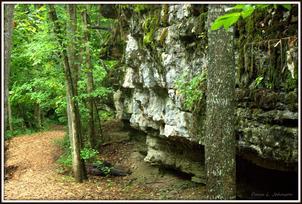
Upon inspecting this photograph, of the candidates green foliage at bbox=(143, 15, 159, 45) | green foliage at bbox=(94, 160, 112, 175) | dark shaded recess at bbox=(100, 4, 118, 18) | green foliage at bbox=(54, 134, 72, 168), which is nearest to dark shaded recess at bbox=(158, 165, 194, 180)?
green foliage at bbox=(94, 160, 112, 175)

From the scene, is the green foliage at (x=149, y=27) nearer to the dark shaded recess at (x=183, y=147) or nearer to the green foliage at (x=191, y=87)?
the green foliage at (x=191, y=87)

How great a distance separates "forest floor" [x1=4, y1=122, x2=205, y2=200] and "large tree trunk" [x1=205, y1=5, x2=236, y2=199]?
482cm

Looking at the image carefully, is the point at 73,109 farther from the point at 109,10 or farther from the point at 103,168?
the point at 109,10

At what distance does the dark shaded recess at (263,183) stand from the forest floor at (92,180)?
1315 millimetres

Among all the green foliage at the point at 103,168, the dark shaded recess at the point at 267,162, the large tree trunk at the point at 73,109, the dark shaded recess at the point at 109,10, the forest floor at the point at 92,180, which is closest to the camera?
the dark shaded recess at the point at 267,162

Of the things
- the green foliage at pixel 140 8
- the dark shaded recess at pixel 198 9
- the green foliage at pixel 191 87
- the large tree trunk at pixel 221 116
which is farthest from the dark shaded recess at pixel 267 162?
the green foliage at pixel 140 8

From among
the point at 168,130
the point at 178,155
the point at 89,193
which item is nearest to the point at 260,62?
the point at 168,130

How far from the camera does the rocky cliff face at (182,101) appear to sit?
6.41 metres

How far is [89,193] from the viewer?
9922 mm

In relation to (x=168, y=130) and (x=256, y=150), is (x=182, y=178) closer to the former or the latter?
(x=168, y=130)

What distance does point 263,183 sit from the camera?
9.00 metres

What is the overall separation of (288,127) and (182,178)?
623 centimetres

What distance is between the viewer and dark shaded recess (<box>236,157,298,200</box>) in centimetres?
821

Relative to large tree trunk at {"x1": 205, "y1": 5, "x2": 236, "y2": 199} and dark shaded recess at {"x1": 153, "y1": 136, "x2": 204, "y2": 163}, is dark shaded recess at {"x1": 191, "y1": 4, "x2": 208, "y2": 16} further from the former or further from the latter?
dark shaded recess at {"x1": 153, "y1": 136, "x2": 204, "y2": 163}
